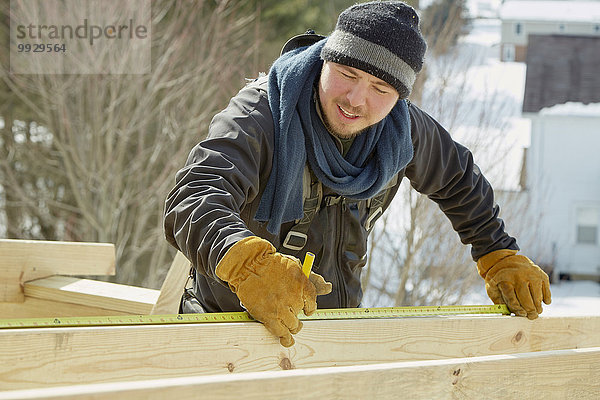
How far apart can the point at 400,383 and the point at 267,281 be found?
0.53 meters

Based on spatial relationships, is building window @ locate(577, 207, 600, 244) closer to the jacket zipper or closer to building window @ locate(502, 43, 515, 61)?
building window @ locate(502, 43, 515, 61)

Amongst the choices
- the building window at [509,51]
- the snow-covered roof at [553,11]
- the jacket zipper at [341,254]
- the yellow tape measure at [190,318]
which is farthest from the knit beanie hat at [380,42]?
the building window at [509,51]

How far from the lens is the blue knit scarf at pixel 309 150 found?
91.7 inches

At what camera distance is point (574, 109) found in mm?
17344

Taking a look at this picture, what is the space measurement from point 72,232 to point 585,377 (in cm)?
744

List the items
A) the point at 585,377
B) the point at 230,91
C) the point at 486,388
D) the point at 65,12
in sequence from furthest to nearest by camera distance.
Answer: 1. the point at 230,91
2. the point at 65,12
3. the point at 585,377
4. the point at 486,388

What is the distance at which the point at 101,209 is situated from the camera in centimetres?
736

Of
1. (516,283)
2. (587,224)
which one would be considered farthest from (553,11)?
(516,283)

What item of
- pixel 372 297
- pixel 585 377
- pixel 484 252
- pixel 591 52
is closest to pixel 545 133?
pixel 591 52

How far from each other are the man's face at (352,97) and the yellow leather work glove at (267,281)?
0.72 meters

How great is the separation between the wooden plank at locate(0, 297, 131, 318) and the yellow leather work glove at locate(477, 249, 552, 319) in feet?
5.32

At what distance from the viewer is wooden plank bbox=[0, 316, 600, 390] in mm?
1676

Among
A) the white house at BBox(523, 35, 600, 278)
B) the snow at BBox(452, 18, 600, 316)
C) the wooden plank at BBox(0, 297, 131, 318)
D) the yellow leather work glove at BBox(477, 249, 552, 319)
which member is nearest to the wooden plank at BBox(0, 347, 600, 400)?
the yellow leather work glove at BBox(477, 249, 552, 319)

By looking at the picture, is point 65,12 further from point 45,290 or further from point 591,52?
point 591,52
